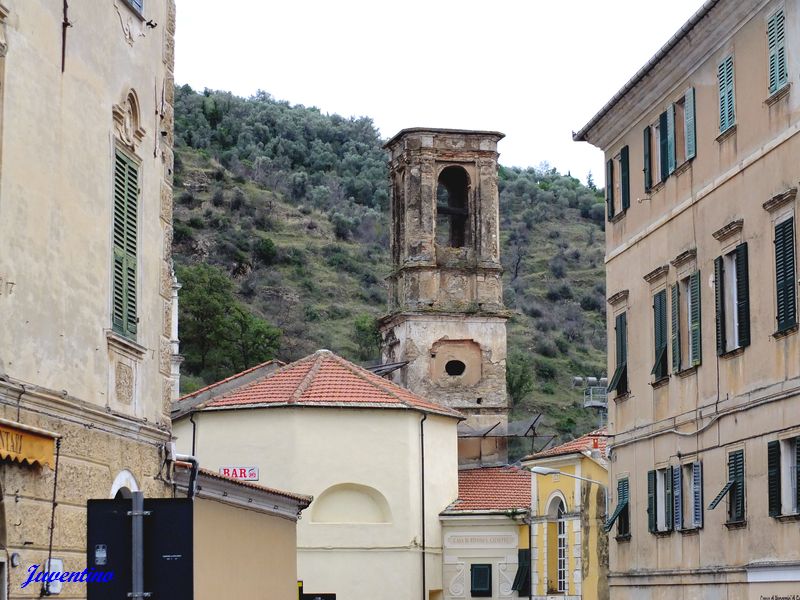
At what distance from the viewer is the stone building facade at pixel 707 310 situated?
69.7 ft

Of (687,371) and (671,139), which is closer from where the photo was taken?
(687,371)

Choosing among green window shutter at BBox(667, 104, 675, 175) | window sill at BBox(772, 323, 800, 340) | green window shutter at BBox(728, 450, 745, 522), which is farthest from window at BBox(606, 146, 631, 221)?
window sill at BBox(772, 323, 800, 340)

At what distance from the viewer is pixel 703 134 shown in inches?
962

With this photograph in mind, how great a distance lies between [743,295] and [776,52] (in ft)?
10.8

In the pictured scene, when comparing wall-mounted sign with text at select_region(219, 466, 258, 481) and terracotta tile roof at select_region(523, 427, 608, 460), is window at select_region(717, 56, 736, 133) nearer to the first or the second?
terracotta tile roof at select_region(523, 427, 608, 460)

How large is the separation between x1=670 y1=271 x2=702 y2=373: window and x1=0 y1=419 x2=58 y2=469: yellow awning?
1257cm

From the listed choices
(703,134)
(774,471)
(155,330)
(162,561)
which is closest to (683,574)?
(774,471)

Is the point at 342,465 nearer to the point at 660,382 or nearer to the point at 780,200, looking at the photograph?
the point at 660,382

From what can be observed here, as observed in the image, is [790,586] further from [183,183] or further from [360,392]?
[183,183]

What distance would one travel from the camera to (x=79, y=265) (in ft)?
49.9

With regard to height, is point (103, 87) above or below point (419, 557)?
above

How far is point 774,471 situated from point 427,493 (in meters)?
25.1

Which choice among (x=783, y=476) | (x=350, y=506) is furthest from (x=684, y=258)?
(x=350, y=506)

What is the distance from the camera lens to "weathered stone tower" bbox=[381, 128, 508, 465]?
179 ft
